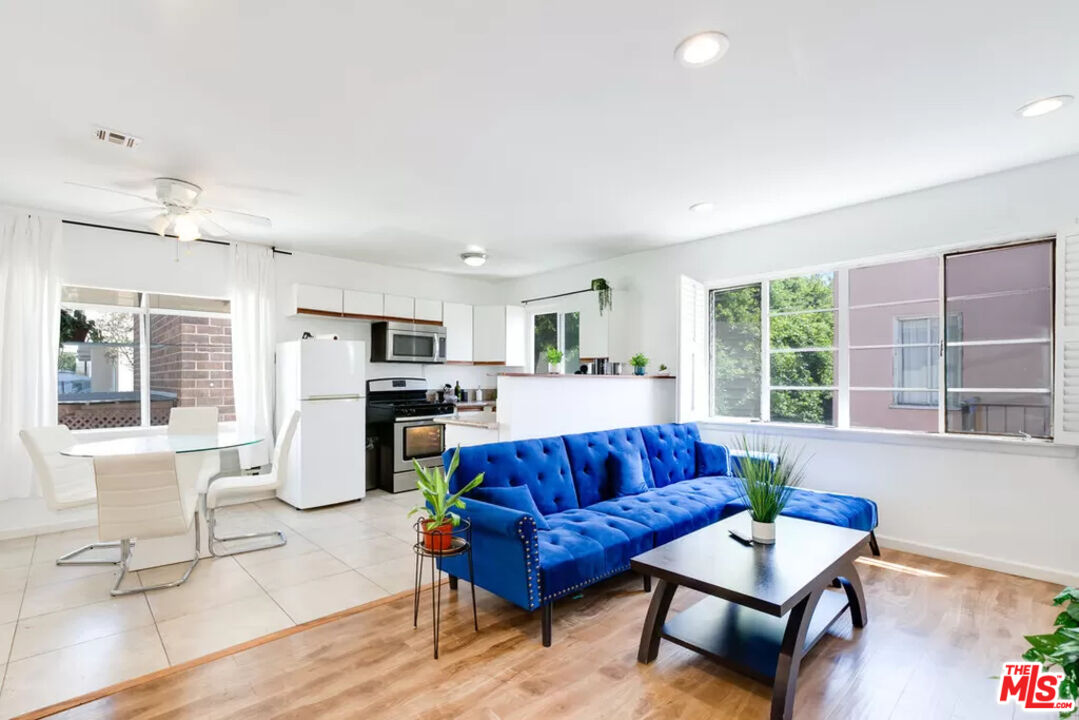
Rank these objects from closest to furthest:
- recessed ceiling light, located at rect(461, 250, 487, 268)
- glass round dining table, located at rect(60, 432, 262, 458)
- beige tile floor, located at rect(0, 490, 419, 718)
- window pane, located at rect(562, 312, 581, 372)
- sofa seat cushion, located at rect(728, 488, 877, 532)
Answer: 1. beige tile floor, located at rect(0, 490, 419, 718)
2. sofa seat cushion, located at rect(728, 488, 877, 532)
3. glass round dining table, located at rect(60, 432, 262, 458)
4. recessed ceiling light, located at rect(461, 250, 487, 268)
5. window pane, located at rect(562, 312, 581, 372)

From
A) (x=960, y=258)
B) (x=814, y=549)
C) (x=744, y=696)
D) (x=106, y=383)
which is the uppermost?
(x=960, y=258)

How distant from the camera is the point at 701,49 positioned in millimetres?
2035

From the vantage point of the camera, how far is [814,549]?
2.40 meters

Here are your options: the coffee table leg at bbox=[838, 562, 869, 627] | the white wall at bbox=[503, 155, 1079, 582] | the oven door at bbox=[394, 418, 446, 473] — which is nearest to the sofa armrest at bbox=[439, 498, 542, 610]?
the coffee table leg at bbox=[838, 562, 869, 627]

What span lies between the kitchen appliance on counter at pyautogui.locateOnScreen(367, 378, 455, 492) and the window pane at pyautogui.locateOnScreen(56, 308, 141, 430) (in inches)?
84.7

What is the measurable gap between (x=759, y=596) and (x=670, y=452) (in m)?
2.26

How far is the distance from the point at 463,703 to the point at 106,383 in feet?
15.0

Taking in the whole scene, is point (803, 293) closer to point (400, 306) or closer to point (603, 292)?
point (603, 292)

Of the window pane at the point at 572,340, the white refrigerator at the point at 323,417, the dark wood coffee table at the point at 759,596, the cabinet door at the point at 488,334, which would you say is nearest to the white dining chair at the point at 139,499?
the white refrigerator at the point at 323,417

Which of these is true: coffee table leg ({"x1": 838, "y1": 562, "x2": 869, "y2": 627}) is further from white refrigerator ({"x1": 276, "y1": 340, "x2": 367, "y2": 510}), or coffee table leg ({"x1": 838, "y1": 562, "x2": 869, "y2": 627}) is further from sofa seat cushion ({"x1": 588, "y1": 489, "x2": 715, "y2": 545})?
white refrigerator ({"x1": 276, "y1": 340, "x2": 367, "y2": 510})

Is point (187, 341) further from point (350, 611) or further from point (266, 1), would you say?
point (266, 1)

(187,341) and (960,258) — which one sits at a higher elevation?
(960,258)

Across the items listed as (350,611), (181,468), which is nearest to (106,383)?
(181,468)

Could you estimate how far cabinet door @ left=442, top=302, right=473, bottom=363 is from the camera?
6.39m
